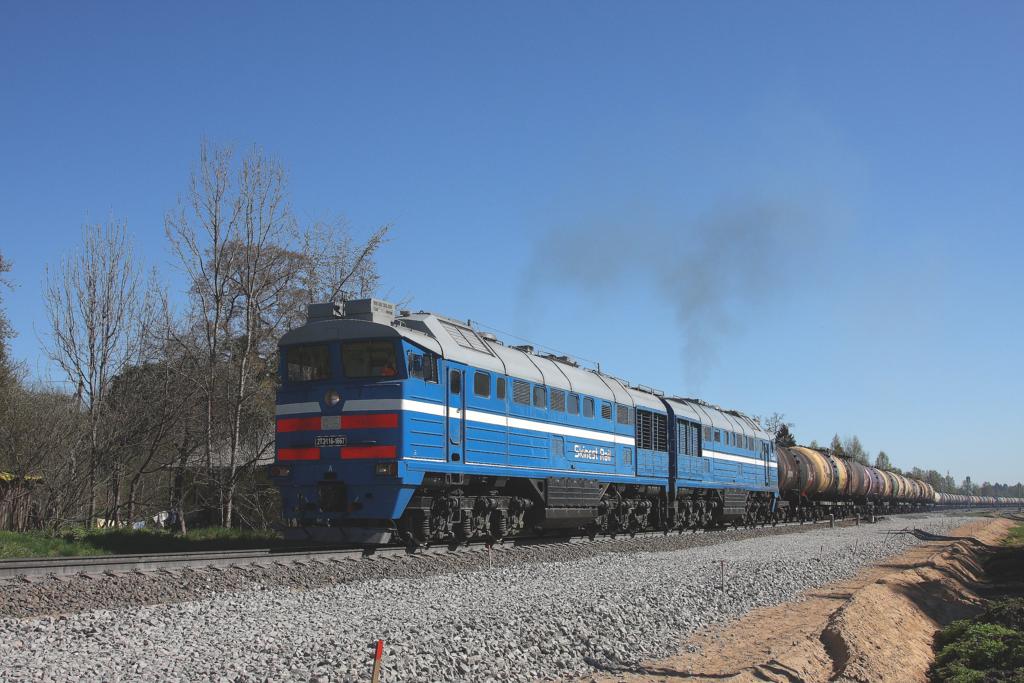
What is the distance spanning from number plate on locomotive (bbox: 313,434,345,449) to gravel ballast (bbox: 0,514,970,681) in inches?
115

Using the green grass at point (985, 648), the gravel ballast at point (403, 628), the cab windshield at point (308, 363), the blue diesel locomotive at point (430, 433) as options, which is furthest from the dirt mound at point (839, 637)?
the cab windshield at point (308, 363)

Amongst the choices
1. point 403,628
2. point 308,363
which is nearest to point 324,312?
point 308,363

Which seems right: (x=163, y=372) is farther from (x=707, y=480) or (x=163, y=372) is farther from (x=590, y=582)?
(x=707, y=480)

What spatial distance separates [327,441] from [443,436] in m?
2.29

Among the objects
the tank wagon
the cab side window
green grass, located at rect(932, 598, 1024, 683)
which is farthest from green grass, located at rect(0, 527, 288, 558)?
the tank wagon

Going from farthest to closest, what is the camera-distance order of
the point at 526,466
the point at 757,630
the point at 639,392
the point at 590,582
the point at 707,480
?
the point at 707,480
the point at 639,392
the point at 526,466
the point at 590,582
the point at 757,630

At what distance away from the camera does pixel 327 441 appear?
17.2 metres

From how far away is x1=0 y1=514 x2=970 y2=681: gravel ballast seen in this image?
8836 millimetres

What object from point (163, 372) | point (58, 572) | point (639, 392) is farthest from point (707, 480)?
point (58, 572)

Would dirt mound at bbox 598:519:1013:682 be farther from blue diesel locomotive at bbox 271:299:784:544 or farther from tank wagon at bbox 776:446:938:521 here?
tank wagon at bbox 776:446:938:521

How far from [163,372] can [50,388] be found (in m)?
3.13

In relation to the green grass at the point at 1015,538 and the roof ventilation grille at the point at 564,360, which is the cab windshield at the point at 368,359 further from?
the green grass at the point at 1015,538

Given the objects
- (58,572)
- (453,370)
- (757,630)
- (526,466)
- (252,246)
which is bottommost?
(757,630)

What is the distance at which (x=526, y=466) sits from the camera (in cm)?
2094
